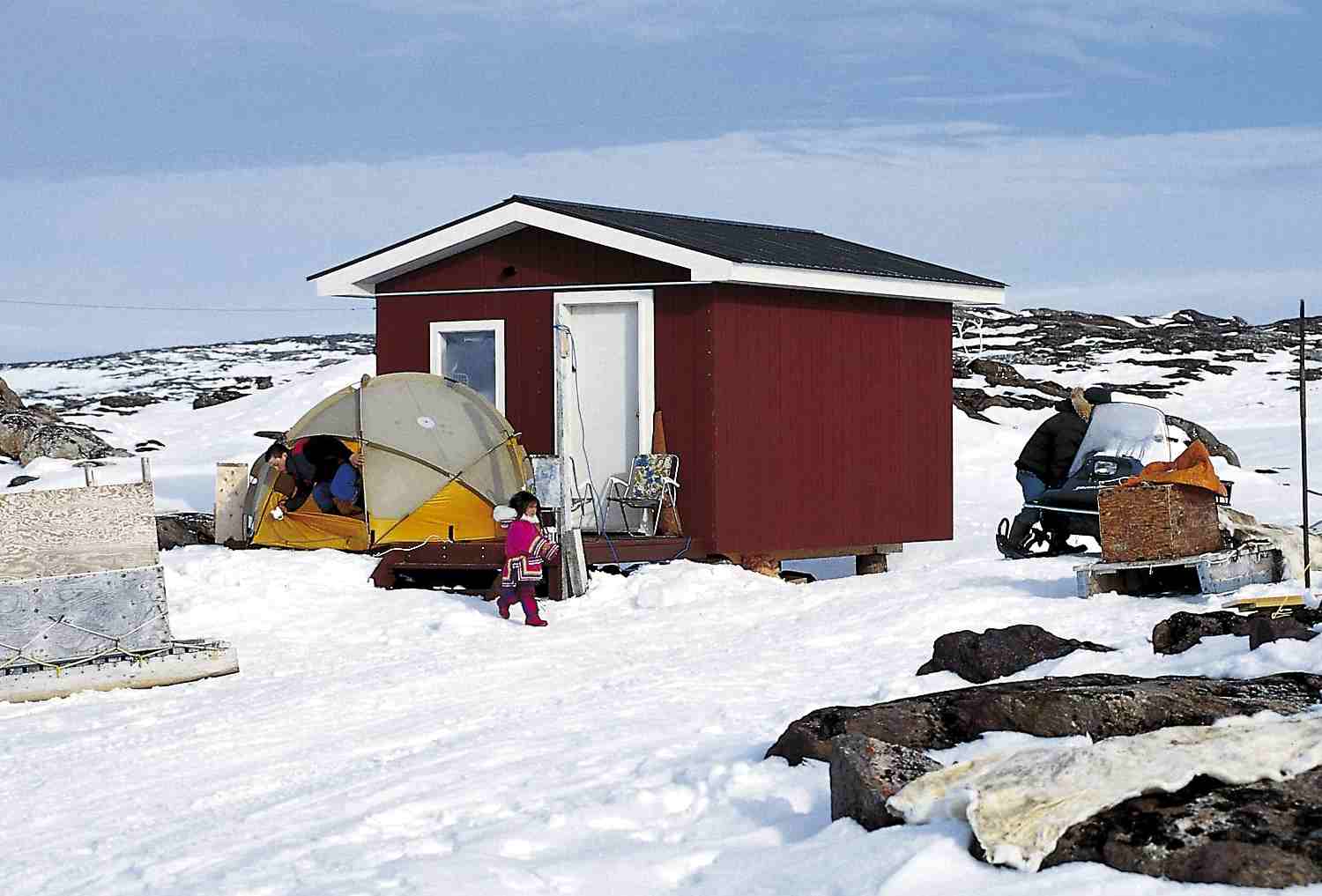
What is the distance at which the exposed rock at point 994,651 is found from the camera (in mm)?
8367

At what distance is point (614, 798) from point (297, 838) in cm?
120

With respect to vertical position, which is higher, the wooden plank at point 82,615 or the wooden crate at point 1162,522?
the wooden crate at point 1162,522

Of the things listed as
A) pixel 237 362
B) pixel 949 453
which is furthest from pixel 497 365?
pixel 237 362

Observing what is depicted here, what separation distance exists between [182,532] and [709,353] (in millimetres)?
6408

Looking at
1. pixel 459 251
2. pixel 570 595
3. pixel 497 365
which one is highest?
pixel 459 251

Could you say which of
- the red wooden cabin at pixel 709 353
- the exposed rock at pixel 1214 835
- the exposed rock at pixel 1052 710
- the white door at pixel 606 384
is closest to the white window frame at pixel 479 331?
the red wooden cabin at pixel 709 353

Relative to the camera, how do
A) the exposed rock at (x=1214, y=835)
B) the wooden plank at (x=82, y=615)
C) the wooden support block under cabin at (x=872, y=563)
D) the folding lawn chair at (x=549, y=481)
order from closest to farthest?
1. the exposed rock at (x=1214, y=835)
2. the wooden plank at (x=82, y=615)
3. the folding lawn chair at (x=549, y=481)
4. the wooden support block under cabin at (x=872, y=563)

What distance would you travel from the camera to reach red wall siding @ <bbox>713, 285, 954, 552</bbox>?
15.1 m

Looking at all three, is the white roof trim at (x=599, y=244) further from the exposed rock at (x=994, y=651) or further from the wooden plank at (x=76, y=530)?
the exposed rock at (x=994, y=651)

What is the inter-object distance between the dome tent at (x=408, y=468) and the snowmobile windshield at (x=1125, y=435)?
538 centimetres

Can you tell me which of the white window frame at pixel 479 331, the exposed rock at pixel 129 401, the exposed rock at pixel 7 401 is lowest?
the exposed rock at pixel 129 401

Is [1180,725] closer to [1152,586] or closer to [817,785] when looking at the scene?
[817,785]

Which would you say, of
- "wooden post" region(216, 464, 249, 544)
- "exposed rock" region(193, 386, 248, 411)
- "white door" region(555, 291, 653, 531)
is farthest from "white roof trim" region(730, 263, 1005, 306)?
"exposed rock" region(193, 386, 248, 411)

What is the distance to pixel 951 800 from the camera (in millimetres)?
5027
